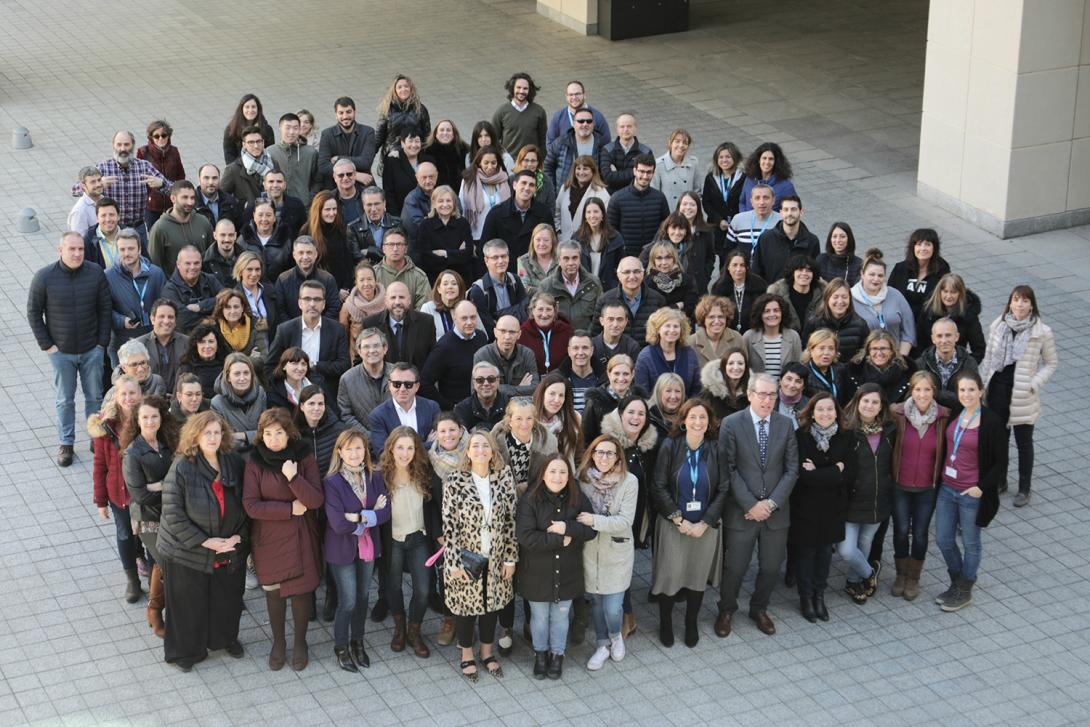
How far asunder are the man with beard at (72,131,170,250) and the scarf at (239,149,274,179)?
2.73 ft

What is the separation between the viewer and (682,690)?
1027 cm

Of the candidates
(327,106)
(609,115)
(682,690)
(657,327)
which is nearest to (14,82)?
(327,106)

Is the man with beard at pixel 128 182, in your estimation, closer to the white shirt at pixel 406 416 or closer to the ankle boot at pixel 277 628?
the white shirt at pixel 406 416

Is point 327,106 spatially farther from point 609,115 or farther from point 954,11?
point 954,11

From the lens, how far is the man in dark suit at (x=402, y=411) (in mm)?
10773

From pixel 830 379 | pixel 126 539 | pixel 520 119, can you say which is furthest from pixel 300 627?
pixel 520 119

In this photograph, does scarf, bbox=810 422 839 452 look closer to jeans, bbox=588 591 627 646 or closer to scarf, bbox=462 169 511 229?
jeans, bbox=588 591 627 646

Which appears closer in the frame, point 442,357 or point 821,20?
point 442,357

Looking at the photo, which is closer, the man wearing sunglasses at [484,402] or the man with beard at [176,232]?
the man wearing sunglasses at [484,402]

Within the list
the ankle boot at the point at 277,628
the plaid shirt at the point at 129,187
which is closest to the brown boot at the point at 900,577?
the ankle boot at the point at 277,628

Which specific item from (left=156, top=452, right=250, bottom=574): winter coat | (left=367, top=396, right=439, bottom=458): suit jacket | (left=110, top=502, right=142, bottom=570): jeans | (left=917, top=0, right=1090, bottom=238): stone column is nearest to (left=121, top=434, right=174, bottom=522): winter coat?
(left=156, top=452, right=250, bottom=574): winter coat

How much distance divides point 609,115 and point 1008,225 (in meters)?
6.01

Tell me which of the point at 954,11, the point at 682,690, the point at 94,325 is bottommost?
the point at 682,690

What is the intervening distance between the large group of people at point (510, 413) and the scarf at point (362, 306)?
2 cm
